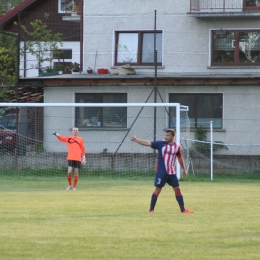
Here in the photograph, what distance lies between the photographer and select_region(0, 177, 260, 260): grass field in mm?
10977

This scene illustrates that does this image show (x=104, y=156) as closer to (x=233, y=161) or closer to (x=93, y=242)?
(x=233, y=161)

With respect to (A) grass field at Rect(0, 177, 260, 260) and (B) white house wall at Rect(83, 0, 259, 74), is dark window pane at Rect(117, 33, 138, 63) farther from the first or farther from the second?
(A) grass field at Rect(0, 177, 260, 260)

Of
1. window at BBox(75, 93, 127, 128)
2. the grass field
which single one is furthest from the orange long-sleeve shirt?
window at BBox(75, 93, 127, 128)

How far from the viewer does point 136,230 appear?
43.6 ft

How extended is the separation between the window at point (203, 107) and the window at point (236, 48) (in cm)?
180

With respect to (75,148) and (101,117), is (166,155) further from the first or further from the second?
(101,117)

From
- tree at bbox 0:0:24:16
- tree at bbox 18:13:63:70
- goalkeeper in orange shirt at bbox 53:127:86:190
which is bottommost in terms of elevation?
goalkeeper in orange shirt at bbox 53:127:86:190

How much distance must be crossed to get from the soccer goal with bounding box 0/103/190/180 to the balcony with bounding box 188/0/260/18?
4.87m

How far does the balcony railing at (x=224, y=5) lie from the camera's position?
35.9 m

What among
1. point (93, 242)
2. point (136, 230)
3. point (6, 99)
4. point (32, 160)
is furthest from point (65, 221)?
point (6, 99)

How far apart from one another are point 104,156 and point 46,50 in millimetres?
10339

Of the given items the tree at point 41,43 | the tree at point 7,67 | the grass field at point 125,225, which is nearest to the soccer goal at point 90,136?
the tree at point 41,43

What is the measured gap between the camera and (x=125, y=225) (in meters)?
14.1

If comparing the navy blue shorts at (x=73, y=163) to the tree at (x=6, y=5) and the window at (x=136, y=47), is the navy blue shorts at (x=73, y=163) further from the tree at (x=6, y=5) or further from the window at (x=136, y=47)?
the tree at (x=6, y=5)
